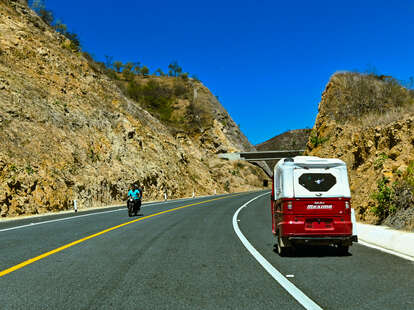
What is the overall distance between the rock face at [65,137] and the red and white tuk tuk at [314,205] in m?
A: 20.3

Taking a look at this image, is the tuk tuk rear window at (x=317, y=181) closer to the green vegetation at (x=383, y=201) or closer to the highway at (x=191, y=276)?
the highway at (x=191, y=276)

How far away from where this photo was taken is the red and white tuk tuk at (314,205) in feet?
27.1

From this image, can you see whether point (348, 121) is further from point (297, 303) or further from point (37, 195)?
point (297, 303)

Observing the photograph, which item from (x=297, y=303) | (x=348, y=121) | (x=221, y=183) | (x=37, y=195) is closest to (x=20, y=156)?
(x=37, y=195)

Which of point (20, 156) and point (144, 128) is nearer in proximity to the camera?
point (20, 156)

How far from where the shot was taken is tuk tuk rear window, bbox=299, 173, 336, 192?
8.48m

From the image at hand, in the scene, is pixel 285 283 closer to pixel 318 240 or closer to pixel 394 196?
pixel 318 240

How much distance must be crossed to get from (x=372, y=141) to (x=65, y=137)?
2580 cm

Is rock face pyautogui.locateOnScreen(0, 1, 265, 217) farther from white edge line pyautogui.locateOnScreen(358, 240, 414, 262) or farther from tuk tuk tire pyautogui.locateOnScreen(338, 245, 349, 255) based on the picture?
tuk tuk tire pyautogui.locateOnScreen(338, 245, 349, 255)

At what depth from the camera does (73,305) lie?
494 centimetres

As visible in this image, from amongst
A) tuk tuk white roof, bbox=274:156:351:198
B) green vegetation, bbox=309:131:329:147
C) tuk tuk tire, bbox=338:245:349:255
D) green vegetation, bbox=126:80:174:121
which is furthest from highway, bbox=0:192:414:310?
green vegetation, bbox=126:80:174:121

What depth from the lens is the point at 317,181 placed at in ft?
28.0

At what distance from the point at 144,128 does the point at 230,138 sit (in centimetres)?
4381

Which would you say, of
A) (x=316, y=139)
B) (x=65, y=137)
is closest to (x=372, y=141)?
(x=316, y=139)
